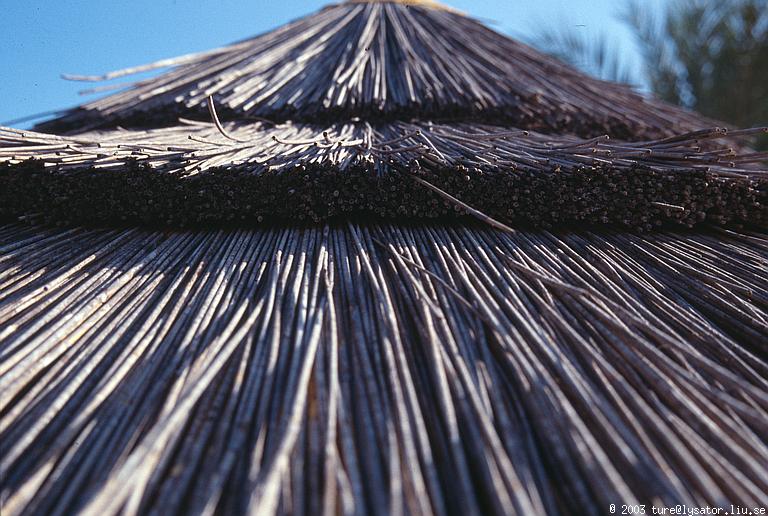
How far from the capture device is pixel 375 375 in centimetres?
108

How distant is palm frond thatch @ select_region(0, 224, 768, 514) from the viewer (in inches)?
34.9

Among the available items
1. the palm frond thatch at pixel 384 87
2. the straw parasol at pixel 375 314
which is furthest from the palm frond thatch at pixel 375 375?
the palm frond thatch at pixel 384 87

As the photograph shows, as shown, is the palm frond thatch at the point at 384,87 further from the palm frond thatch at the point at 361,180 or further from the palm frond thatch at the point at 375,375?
the palm frond thatch at the point at 375,375

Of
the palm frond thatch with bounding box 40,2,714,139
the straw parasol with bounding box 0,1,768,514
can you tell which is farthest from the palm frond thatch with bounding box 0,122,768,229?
the palm frond thatch with bounding box 40,2,714,139

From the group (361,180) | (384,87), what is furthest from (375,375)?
(384,87)

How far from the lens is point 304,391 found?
997mm

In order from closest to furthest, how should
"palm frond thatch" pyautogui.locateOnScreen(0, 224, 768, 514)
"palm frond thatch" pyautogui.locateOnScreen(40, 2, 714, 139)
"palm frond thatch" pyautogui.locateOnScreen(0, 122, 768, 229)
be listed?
"palm frond thatch" pyautogui.locateOnScreen(0, 224, 768, 514), "palm frond thatch" pyautogui.locateOnScreen(0, 122, 768, 229), "palm frond thatch" pyautogui.locateOnScreen(40, 2, 714, 139)

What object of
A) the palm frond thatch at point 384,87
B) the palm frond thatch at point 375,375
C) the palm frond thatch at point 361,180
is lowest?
the palm frond thatch at point 375,375

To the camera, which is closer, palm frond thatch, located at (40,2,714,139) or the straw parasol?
the straw parasol

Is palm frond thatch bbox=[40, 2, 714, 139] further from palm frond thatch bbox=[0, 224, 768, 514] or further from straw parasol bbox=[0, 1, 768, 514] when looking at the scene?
palm frond thatch bbox=[0, 224, 768, 514]

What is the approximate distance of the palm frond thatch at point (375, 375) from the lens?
0.89 meters

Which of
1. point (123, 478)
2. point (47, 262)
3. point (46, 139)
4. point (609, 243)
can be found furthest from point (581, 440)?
point (46, 139)

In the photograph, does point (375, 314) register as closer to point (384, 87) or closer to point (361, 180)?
point (361, 180)

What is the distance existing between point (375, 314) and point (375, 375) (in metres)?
0.20
